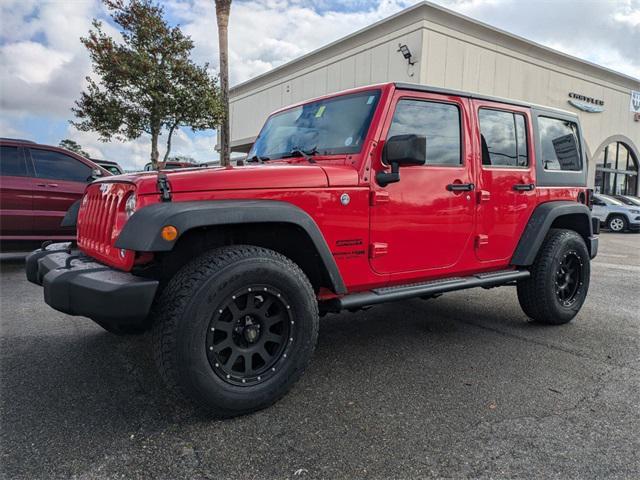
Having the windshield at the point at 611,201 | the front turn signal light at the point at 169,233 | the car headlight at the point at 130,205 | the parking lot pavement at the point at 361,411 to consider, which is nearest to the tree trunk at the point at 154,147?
the parking lot pavement at the point at 361,411

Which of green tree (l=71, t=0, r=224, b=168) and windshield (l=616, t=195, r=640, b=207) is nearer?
green tree (l=71, t=0, r=224, b=168)

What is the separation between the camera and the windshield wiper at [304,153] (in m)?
3.18

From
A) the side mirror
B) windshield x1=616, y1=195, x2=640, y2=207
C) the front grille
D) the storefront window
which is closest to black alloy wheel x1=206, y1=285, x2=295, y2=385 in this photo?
the front grille

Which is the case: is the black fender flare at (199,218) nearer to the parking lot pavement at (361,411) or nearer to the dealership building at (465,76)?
the parking lot pavement at (361,411)

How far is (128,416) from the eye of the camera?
95.2 inches

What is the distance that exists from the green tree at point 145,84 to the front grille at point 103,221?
9967 millimetres

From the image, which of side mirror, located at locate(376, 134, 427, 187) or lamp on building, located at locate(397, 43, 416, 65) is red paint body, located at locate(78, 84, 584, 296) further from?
lamp on building, located at locate(397, 43, 416, 65)

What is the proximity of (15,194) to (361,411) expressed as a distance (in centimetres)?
616

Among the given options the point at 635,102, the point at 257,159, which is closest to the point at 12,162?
the point at 257,159

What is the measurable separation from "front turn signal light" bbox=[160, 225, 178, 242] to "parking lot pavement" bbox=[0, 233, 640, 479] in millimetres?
982

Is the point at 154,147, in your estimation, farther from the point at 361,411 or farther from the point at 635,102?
the point at 635,102

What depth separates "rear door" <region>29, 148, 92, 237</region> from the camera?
6531mm

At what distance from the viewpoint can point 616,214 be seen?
53.0ft

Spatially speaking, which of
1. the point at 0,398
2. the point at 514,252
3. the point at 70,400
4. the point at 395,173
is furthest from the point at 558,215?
the point at 0,398
